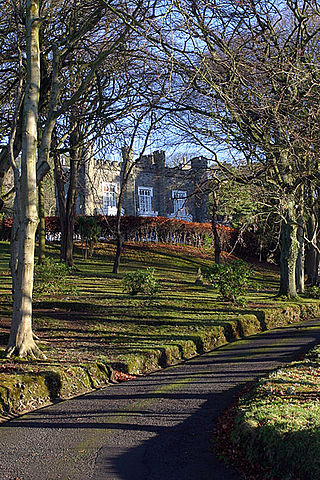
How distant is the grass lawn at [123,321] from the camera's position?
401 inches

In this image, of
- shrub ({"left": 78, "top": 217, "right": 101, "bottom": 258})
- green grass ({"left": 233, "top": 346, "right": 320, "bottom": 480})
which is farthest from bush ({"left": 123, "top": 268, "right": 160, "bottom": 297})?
shrub ({"left": 78, "top": 217, "right": 101, "bottom": 258})

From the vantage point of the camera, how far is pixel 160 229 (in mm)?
33812

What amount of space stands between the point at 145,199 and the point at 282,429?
3954cm

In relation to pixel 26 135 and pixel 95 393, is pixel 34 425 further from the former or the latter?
pixel 26 135

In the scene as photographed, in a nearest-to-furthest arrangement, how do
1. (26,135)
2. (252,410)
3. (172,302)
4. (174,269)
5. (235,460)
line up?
(235,460) → (252,410) → (26,135) → (172,302) → (174,269)

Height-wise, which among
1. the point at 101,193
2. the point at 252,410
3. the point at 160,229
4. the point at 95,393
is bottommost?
the point at 95,393

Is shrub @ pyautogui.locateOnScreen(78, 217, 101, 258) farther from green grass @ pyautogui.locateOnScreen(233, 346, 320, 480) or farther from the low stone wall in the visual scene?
green grass @ pyautogui.locateOnScreen(233, 346, 320, 480)

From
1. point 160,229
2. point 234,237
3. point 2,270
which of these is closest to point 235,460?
point 2,270

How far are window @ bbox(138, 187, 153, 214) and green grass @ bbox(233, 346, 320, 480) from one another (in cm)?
3716

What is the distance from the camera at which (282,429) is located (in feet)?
15.0

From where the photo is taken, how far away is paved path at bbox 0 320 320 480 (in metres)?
4.76

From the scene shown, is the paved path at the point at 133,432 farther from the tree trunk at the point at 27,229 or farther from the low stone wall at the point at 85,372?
the tree trunk at the point at 27,229

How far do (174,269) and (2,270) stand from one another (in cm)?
1013

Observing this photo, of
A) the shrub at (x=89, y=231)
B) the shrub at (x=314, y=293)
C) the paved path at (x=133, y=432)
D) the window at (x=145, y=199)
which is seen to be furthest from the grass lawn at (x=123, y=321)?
the window at (x=145, y=199)
